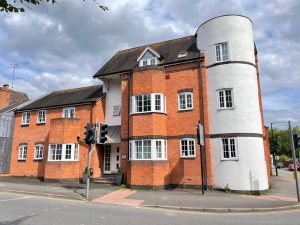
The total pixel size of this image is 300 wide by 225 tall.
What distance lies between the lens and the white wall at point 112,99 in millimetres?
23500

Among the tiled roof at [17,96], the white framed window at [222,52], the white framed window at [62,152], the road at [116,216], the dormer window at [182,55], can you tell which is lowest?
the road at [116,216]

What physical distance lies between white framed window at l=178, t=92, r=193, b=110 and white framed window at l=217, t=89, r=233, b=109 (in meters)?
2.13

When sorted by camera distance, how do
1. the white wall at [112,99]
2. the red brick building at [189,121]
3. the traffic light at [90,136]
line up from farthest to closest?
the white wall at [112,99] < the red brick building at [189,121] < the traffic light at [90,136]

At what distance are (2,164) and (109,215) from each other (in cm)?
2232

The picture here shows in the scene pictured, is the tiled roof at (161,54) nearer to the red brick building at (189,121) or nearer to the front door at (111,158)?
the red brick building at (189,121)

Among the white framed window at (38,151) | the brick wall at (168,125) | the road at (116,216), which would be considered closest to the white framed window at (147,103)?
the brick wall at (168,125)

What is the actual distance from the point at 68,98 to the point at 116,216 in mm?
18785

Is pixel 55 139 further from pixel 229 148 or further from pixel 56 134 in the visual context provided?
pixel 229 148

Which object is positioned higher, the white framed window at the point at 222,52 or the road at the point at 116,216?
the white framed window at the point at 222,52

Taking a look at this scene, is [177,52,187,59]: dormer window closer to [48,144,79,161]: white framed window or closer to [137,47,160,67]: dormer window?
[137,47,160,67]: dormer window

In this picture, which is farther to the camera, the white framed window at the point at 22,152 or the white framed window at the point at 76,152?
the white framed window at the point at 22,152

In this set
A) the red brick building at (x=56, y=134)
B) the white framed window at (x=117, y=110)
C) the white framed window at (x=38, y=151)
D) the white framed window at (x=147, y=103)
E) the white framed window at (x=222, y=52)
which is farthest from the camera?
the white framed window at (x=38, y=151)

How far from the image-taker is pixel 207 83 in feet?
62.8

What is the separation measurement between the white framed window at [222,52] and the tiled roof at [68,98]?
1108cm
